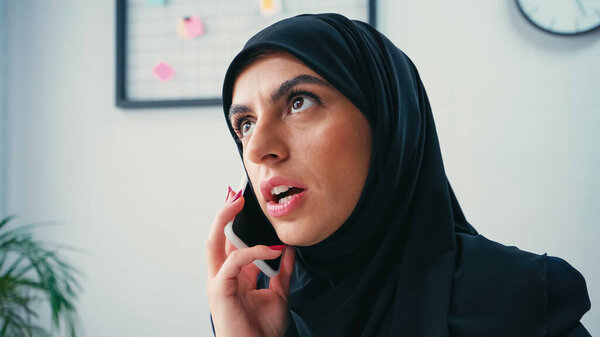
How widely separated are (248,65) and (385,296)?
47 centimetres

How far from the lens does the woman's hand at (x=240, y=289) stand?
30.5 inches

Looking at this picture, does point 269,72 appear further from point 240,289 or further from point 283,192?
point 240,289

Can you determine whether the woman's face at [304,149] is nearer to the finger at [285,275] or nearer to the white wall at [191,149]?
the finger at [285,275]

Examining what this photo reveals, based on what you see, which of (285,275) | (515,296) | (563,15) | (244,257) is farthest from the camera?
(563,15)

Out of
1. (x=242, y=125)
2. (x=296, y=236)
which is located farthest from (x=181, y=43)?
(x=296, y=236)

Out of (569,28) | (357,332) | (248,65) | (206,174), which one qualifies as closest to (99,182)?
(206,174)

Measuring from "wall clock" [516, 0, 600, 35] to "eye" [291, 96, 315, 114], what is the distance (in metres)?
0.99

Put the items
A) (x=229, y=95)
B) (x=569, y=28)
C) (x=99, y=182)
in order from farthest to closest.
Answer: (x=99, y=182)
(x=569, y=28)
(x=229, y=95)

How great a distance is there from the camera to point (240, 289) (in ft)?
2.82

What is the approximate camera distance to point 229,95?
2.69 ft

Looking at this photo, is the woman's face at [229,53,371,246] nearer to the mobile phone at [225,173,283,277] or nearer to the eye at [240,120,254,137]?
the eye at [240,120,254,137]

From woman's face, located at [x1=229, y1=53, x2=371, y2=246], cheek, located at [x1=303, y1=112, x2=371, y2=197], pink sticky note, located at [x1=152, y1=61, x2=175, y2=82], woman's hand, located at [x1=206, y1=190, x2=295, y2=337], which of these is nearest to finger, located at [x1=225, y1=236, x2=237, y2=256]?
woman's hand, located at [x1=206, y1=190, x2=295, y2=337]

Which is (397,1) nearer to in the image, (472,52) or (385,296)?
(472,52)

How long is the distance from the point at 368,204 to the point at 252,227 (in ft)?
1.06
